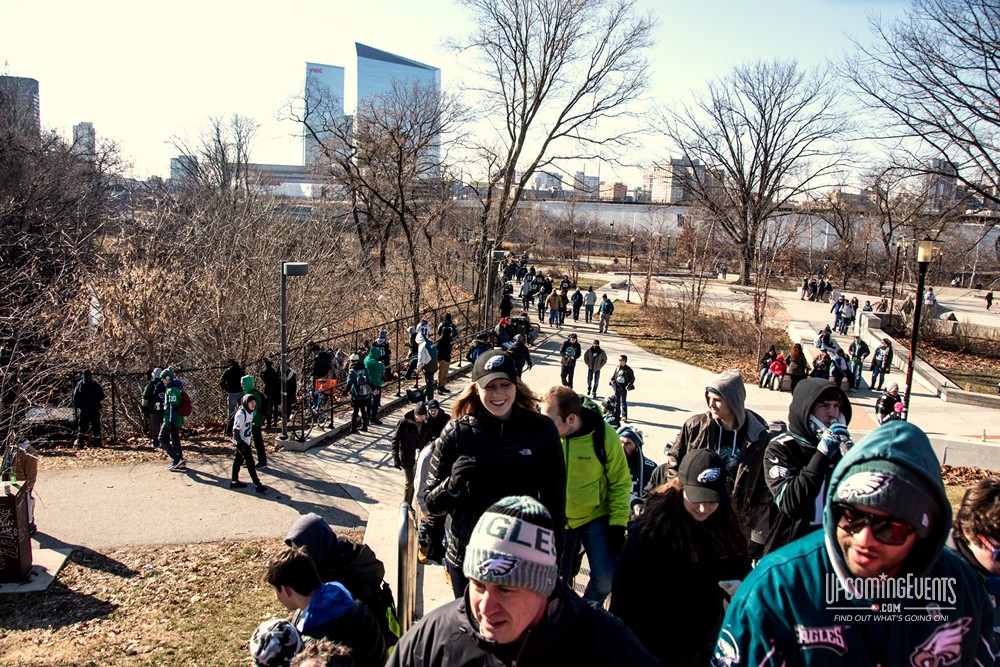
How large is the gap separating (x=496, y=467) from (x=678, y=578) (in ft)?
3.77

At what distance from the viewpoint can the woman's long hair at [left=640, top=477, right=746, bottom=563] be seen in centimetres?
325

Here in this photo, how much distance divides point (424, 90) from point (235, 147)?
2448 centimetres

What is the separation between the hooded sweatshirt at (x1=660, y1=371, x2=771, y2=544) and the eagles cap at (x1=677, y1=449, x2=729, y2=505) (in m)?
1.08

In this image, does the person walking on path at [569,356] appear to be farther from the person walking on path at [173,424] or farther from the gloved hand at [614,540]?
the gloved hand at [614,540]

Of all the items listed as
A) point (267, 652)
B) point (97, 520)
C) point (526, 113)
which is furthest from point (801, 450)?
point (526, 113)

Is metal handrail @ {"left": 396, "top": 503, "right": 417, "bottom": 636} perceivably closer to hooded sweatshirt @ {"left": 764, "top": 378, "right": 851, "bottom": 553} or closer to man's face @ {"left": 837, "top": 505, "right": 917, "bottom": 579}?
hooded sweatshirt @ {"left": 764, "top": 378, "right": 851, "bottom": 553}

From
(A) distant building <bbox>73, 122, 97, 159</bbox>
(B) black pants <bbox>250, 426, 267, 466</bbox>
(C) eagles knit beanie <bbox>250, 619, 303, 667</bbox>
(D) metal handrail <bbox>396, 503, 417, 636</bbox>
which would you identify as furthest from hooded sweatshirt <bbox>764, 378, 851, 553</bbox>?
(A) distant building <bbox>73, 122, 97, 159</bbox>

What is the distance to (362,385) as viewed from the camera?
44.4 ft

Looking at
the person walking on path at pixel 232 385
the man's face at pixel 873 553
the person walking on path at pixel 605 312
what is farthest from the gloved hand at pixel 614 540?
the person walking on path at pixel 605 312

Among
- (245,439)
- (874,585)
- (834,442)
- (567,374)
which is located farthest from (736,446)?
(567,374)

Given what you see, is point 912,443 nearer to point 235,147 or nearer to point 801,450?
point 801,450

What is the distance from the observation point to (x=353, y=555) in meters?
3.90

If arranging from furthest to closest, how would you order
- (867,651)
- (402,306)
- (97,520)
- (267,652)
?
(402,306), (97,520), (267,652), (867,651)

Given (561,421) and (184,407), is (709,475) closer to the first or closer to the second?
(561,421)
